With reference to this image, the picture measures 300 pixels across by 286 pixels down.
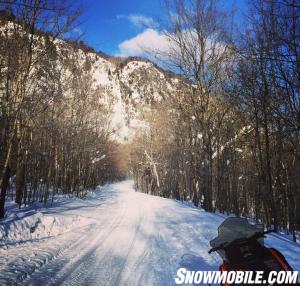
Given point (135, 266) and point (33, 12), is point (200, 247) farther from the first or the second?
point (33, 12)

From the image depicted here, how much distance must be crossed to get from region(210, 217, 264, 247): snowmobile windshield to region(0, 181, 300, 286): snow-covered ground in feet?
7.74

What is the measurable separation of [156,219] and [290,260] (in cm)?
701

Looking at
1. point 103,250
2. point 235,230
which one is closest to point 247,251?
point 235,230

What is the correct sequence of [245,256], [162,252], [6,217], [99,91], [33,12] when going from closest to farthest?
[245,256] < [162,252] < [6,217] < [33,12] < [99,91]

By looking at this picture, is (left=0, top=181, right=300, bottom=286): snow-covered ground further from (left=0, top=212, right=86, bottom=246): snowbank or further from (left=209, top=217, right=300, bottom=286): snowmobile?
(left=209, top=217, right=300, bottom=286): snowmobile

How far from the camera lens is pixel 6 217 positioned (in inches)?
421

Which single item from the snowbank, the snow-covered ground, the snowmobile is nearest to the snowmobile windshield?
the snowmobile

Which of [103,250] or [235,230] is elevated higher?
[235,230]

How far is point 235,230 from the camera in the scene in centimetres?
319

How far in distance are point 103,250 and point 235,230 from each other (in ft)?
16.0

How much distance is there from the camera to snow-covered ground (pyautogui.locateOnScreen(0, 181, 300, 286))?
545 centimetres

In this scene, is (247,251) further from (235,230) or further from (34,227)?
(34,227)

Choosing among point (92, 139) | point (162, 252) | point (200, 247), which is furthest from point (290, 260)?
point (92, 139)

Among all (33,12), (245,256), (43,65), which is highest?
(33,12)
